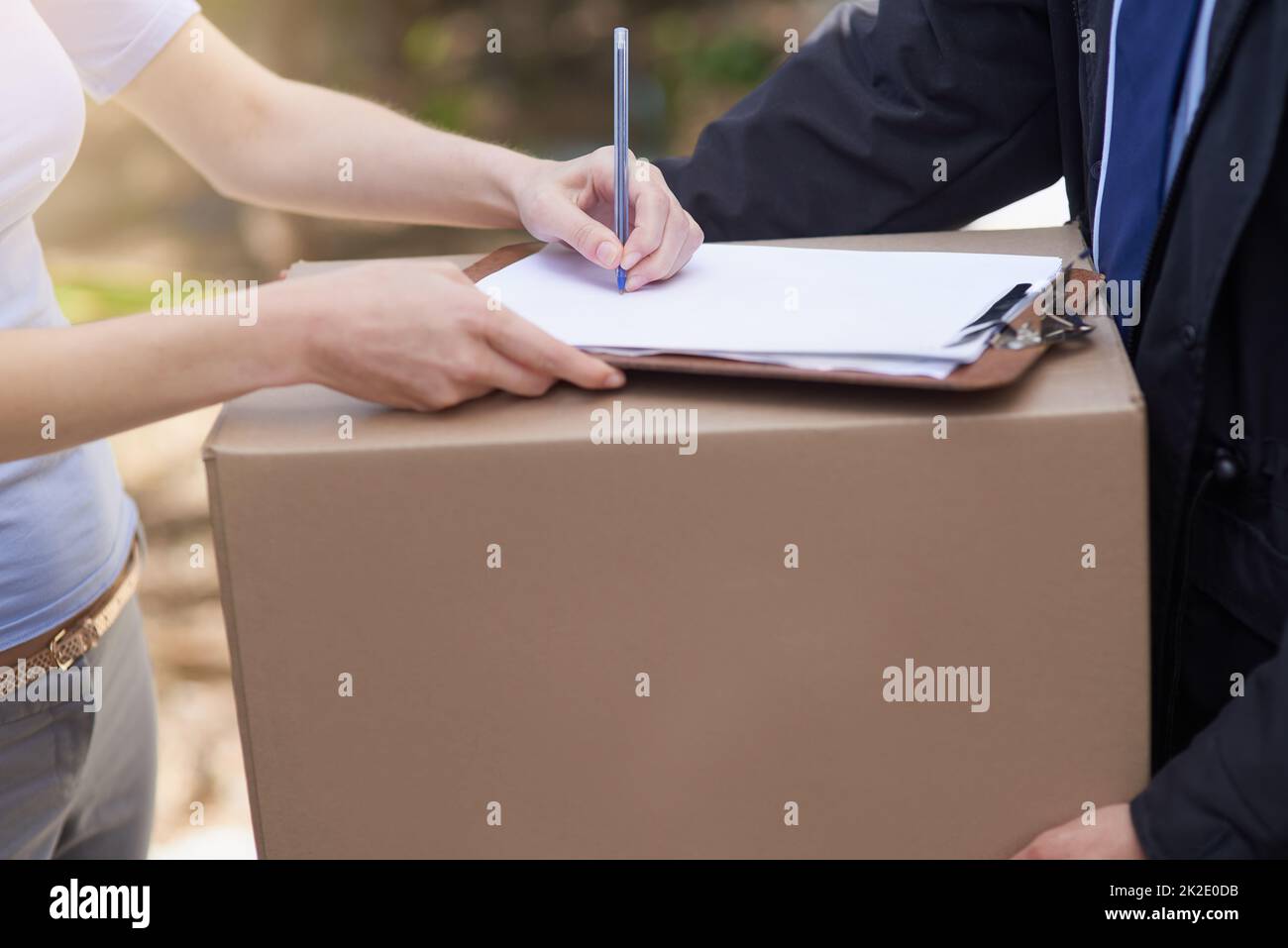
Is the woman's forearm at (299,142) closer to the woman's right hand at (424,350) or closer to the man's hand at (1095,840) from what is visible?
the woman's right hand at (424,350)

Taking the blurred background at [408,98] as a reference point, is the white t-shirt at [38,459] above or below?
below

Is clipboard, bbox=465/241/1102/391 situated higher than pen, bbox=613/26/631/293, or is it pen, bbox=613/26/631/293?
pen, bbox=613/26/631/293

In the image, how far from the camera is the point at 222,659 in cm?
212

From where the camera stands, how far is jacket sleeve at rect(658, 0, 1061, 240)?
3.06 feet

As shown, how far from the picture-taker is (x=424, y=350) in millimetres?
685

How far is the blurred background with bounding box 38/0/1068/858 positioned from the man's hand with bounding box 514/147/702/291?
2129 mm

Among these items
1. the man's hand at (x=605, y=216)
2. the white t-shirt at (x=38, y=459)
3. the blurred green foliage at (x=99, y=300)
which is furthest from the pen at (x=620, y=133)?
the blurred green foliage at (x=99, y=300)

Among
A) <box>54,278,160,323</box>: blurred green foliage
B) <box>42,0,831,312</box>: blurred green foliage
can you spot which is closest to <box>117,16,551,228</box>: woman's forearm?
<box>54,278,160,323</box>: blurred green foliage

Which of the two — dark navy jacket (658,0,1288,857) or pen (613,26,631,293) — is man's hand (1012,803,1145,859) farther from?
pen (613,26,631,293)

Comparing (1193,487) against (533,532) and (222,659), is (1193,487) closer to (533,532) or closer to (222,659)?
(533,532)

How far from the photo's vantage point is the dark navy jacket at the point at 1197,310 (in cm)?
64

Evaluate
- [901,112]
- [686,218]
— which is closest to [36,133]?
[686,218]

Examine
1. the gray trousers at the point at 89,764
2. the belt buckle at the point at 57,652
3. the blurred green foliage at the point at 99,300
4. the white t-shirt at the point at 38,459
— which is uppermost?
the blurred green foliage at the point at 99,300

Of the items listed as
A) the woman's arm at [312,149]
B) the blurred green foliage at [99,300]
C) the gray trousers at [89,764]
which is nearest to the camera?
the gray trousers at [89,764]
